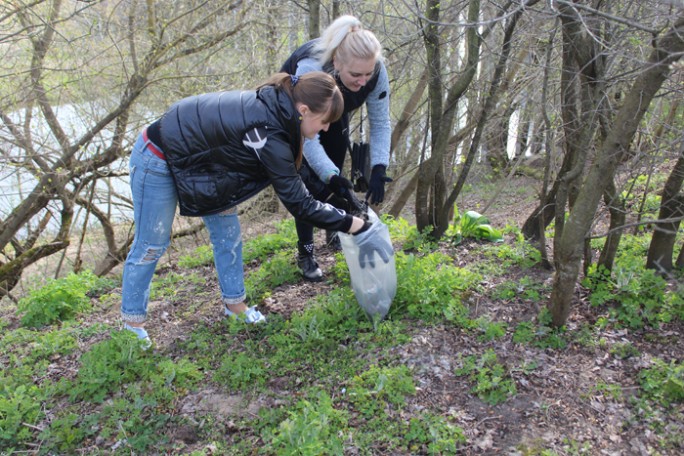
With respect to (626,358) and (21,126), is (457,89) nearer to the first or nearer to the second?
(626,358)

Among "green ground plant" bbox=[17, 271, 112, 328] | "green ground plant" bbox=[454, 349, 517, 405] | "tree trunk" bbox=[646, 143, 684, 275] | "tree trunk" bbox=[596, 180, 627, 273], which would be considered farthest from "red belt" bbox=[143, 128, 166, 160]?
"tree trunk" bbox=[646, 143, 684, 275]

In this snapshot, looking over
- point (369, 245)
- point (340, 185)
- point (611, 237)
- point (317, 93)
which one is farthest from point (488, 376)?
point (317, 93)

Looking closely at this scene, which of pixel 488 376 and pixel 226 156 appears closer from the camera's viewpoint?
pixel 226 156

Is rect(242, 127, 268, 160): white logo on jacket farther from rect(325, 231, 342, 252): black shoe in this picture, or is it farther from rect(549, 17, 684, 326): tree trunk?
rect(325, 231, 342, 252): black shoe

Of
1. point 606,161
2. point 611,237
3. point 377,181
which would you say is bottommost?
point 611,237

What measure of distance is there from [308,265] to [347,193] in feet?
3.21

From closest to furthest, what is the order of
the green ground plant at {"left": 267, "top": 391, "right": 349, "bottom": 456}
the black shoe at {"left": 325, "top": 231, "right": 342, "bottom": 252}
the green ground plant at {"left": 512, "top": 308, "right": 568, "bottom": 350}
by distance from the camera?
the green ground plant at {"left": 267, "top": 391, "right": 349, "bottom": 456}
the green ground plant at {"left": 512, "top": 308, "right": 568, "bottom": 350}
the black shoe at {"left": 325, "top": 231, "right": 342, "bottom": 252}

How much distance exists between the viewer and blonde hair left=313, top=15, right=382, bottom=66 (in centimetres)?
291

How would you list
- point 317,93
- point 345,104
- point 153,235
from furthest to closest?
point 345,104 → point 153,235 → point 317,93

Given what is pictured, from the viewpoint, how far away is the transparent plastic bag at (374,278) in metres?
3.14

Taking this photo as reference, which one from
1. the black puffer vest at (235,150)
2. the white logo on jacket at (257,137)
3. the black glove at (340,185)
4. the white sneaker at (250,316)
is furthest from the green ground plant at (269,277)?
the white logo on jacket at (257,137)

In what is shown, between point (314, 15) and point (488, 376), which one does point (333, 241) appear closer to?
point (488, 376)

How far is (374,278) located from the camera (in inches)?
125

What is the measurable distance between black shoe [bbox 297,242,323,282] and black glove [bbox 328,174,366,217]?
78cm
